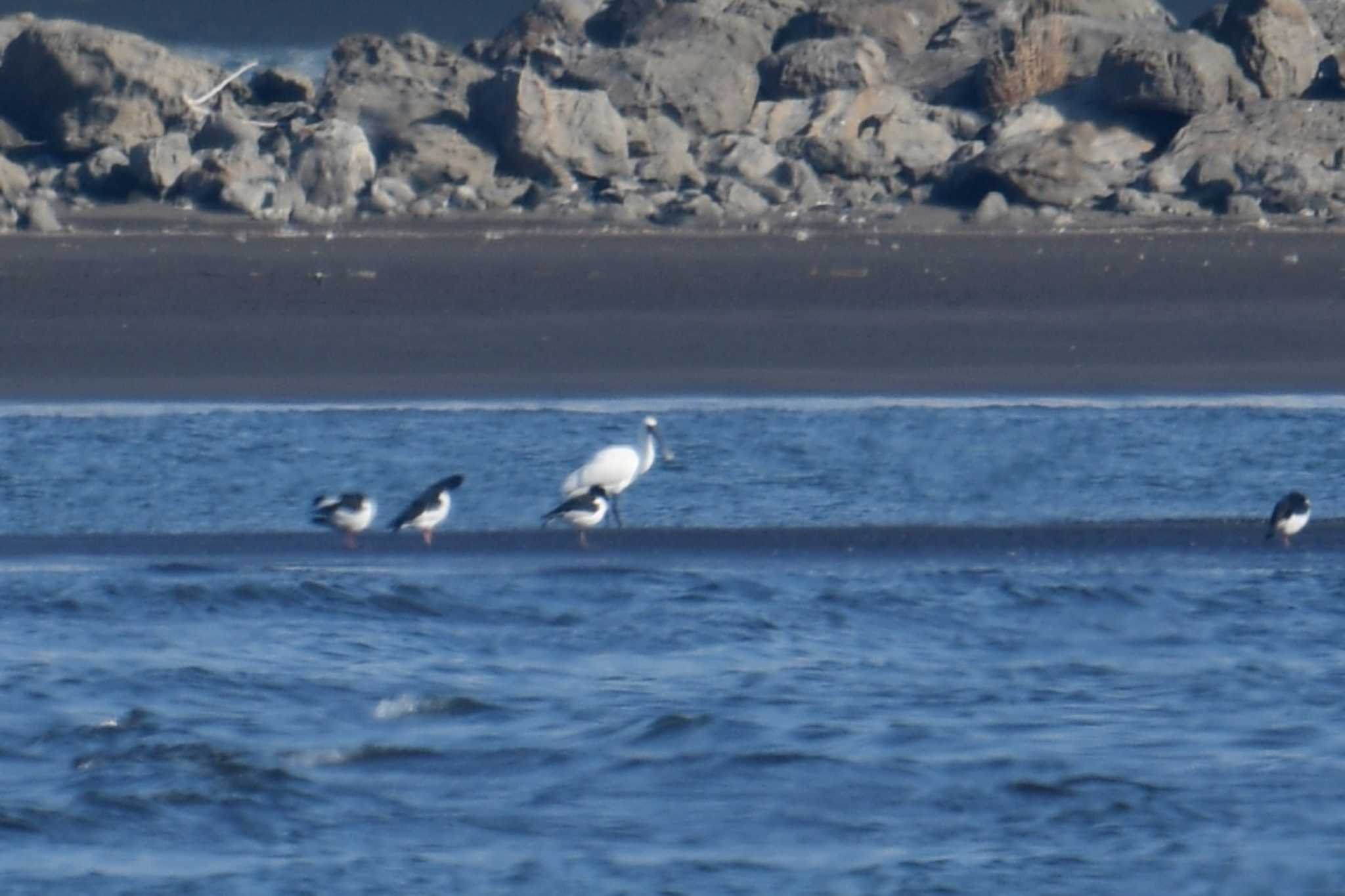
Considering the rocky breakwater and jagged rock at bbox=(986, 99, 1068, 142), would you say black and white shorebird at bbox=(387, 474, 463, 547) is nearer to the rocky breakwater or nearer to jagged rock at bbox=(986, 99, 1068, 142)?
the rocky breakwater

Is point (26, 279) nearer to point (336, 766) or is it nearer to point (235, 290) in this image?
point (235, 290)

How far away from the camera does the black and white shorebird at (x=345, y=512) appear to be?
8.41 metres

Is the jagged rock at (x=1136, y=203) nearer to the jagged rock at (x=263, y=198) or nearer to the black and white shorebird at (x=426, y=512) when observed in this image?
the jagged rock at (x=263, y=198)

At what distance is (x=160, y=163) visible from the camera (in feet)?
56.7

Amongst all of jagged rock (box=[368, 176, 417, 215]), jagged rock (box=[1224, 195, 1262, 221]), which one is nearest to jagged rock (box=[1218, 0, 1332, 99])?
jagged rock (box=[1224, 195, 1262, 221])

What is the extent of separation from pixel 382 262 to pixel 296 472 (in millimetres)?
5509

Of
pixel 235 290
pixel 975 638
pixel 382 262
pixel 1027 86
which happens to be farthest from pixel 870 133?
pixel 975 638

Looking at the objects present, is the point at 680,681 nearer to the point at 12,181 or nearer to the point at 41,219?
the point at 41,219

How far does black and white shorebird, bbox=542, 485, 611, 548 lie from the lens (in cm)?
858

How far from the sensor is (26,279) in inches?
569

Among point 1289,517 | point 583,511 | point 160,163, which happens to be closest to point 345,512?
point 583,511

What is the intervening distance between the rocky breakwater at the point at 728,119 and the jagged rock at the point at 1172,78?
0.02m

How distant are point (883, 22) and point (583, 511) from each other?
14306 mm

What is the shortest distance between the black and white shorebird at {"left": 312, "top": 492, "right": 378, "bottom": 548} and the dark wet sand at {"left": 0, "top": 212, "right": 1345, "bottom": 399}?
11.3ft
